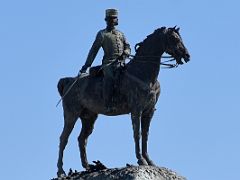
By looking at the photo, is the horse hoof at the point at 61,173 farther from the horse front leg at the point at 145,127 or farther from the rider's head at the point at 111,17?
the rider's head at the point at 111,17

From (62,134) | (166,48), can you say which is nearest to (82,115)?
(62,134)

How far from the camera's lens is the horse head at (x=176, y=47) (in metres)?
35.0

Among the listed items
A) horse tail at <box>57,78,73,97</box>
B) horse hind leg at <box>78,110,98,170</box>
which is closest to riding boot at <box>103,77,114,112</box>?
horse hind leg at <box>78,110,98,170</box>

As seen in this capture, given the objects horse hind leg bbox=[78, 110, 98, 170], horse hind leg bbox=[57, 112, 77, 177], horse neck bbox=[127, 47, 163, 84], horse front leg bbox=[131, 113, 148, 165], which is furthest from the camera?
horse hind leg bbox=[78, 110, 98, 170]

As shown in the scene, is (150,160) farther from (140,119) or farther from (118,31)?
(118,31)

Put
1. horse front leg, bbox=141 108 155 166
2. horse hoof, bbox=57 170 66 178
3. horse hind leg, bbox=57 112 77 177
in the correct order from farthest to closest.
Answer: horse hind leg, bbox=57 112 77 177 → horse hoof, bbox=57 170 66 178 → horse front leg, bbox=141 108 155 166

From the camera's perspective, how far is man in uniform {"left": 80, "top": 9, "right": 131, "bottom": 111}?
35.4 meters

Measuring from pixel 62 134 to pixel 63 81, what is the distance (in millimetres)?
1342

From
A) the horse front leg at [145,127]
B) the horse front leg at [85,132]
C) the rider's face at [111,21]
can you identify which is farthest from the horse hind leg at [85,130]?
the rider's face at [111,21]

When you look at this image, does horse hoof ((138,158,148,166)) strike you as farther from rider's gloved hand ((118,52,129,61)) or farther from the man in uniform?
rider's gloved hand ((118,52,129,61))

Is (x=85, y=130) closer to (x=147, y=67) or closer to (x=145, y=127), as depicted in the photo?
(x=145, y=127)

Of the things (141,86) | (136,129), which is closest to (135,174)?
(136,129)

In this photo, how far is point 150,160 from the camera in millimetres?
35188

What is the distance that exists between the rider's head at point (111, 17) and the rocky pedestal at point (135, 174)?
378cm
